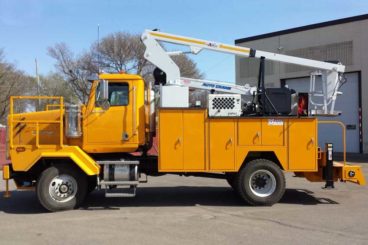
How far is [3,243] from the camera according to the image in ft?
25.2

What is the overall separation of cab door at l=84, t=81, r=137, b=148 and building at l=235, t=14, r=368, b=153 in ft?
60.4

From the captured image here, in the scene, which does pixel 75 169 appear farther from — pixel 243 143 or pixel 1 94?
pixel 1 94

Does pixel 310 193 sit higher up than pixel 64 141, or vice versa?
pixel 64 141

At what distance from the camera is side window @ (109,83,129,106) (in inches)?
433

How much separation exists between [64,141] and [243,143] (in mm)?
4064

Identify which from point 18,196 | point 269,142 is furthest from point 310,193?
point 18,196

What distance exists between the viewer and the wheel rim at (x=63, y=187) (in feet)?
34.7

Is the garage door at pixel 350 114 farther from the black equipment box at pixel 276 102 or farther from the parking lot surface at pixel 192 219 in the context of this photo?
the black equipment box at pixel 276 102

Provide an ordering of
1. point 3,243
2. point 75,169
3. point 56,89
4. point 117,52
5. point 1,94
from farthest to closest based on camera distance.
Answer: point 56,89
point 1,94
point 117,52
point 75,169
point 3,243

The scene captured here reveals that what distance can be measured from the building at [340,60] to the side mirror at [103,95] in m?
18.7

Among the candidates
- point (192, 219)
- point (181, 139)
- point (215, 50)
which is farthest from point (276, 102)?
point (192, 219)

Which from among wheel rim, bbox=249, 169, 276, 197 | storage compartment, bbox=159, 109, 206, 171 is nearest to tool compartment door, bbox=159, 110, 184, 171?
storage compartment, bbox=159, 109, 206, 171

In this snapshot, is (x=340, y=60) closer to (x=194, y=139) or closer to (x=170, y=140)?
(x=194, y=139)

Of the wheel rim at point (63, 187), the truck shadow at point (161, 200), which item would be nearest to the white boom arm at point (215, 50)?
the truck shadow at point (161, 200)
